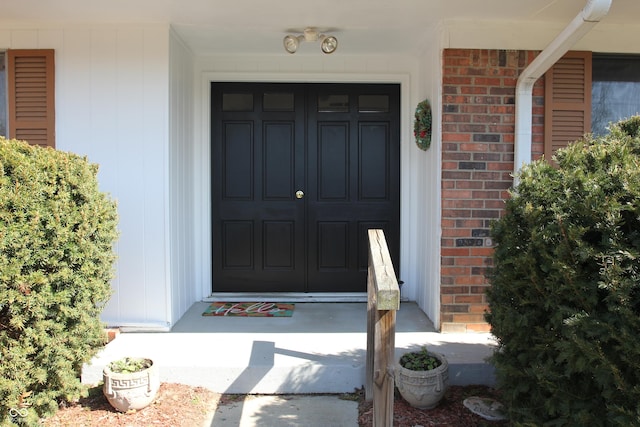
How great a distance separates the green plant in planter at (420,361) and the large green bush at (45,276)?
1851mm

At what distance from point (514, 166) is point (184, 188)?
2.85 m

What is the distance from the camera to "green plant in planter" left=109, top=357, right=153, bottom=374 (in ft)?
9.54

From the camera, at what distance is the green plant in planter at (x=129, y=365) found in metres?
2.91

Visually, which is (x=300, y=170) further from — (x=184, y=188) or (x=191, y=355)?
(x=191, y=355)

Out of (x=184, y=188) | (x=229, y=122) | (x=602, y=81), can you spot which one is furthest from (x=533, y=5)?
(x=184, y=188)

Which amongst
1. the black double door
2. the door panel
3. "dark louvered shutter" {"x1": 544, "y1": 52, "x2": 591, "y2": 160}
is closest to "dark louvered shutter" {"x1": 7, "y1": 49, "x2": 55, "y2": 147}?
the black double door

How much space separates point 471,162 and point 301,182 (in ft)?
5.68

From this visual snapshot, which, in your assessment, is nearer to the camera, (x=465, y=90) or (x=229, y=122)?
(x=465, y=90)

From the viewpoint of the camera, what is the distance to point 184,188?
4449 millimetres

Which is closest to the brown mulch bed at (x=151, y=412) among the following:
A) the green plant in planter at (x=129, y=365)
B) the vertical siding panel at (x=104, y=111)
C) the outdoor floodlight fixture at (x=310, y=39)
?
the green plant in planter at (x=129, y=365)

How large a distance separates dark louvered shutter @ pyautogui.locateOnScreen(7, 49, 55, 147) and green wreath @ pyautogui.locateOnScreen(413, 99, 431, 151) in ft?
9.98

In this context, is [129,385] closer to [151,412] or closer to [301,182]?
[151,412]

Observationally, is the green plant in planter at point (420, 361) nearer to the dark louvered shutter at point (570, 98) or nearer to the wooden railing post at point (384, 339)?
the wooden railing post at point (384, 339)

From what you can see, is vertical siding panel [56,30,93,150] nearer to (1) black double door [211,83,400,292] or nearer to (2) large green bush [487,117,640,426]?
(1) black double door [211,83,400,292]
